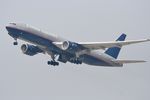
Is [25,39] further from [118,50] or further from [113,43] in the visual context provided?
[118,50]

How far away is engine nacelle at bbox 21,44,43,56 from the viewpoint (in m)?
97.9

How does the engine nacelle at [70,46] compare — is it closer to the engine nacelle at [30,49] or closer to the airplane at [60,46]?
the airplane at [60,46]

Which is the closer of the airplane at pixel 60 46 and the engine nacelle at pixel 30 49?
the airplane at pixel 60 46

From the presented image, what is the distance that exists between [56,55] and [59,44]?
5.24 m

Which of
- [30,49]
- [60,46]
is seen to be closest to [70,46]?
[60,46]

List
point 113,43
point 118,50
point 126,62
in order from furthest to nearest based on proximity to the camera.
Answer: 1. point 118,50
2. point 126,62
3. point 113,43

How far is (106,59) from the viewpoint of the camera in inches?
3900

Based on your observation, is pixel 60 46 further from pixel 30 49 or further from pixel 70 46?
pixel 30 49

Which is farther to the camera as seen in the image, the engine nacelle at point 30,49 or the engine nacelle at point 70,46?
the engine nacelle at point 30,49

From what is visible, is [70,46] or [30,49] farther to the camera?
[30,49]

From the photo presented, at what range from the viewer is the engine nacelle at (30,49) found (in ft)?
321

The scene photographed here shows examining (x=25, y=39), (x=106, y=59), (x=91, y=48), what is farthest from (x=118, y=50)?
(x=25, y=39)

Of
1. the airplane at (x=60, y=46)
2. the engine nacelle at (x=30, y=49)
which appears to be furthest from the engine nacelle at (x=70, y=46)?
the engine nacelle at (x=30, y=49)

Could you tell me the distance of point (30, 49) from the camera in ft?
321
